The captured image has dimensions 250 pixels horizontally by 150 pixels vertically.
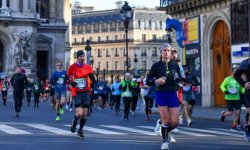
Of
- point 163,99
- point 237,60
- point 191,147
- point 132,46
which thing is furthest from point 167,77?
point 132,46

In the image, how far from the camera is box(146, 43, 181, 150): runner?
41.2 ft

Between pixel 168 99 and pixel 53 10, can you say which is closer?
pixel 168 99

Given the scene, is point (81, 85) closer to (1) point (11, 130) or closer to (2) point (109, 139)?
(2) point (109, 139)

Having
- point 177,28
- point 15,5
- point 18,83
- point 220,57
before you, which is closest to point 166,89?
point 18,83

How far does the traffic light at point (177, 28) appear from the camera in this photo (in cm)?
3571

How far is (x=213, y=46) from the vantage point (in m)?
34.5

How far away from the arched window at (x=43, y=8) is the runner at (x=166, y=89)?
6188 cm

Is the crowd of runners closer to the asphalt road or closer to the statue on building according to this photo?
the asphalt road

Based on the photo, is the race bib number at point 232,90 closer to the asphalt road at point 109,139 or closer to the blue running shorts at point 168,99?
the asphalt road at point 109,139

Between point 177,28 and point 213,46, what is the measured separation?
9.34ft

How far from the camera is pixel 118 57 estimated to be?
135 meters

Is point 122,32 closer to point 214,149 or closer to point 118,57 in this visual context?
point 118,57

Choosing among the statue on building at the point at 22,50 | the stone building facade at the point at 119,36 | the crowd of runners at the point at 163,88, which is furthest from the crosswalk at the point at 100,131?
the stone building facade at the point at 119,36

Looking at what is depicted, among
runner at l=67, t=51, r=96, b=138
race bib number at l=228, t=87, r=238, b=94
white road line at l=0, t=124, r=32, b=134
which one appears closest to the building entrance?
race bib number at l=228, t=87, r=238, b=94
